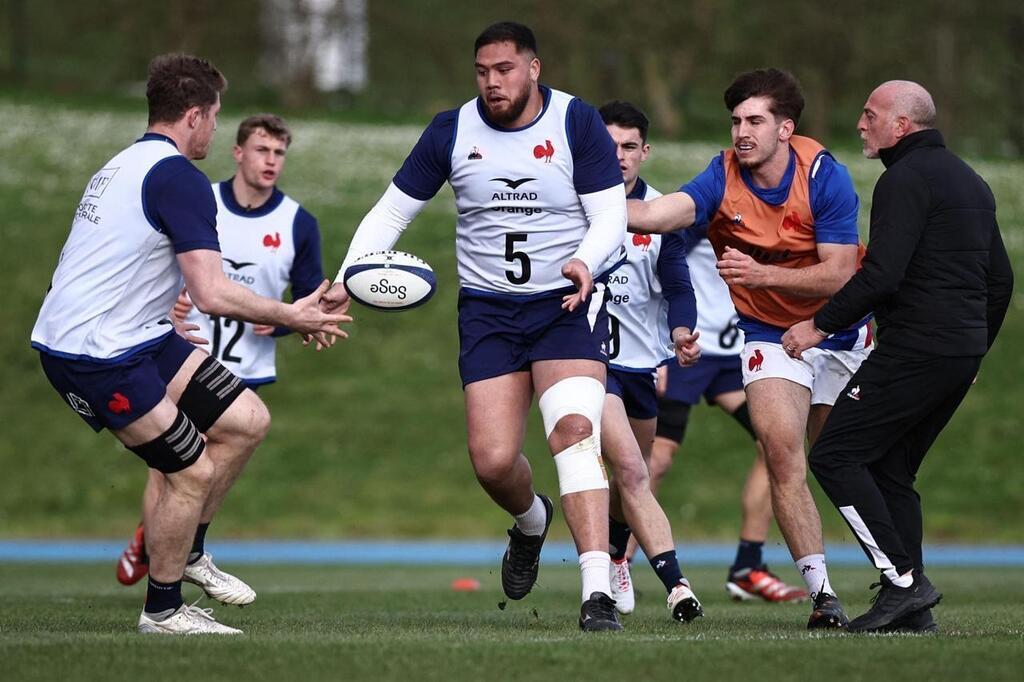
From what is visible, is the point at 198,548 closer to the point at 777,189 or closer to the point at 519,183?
the point at 519,183

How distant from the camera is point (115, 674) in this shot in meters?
5.03

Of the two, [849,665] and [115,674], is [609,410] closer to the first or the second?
[849,665]

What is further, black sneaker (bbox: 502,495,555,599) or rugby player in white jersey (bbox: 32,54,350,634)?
black sneaker (bbox: 502,495,555,599)

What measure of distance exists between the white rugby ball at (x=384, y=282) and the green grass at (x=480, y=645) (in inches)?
61.2

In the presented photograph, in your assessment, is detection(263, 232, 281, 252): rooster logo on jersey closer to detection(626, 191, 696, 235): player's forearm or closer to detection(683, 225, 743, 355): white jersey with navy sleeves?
detection(683, 225, 743, 355): white jersey with navy sleeves

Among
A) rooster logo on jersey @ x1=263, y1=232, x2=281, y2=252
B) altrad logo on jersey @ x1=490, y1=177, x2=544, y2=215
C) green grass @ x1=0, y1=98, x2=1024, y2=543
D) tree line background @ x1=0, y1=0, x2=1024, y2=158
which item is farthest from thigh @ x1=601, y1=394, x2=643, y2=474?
tree line background @ x1=0, y1=0, x2=1024, y2=158

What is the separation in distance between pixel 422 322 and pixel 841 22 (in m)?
15.1

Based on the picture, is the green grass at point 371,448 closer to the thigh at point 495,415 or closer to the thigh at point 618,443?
the thigh at point 618,443

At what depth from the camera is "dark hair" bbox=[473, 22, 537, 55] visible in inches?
272

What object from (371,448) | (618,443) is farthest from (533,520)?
(371,448)

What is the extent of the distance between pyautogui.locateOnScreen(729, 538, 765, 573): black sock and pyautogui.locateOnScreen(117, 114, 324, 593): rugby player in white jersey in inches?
135

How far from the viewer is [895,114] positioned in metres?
6.73

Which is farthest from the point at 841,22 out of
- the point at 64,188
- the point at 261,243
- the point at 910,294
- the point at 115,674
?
the point at 115,674

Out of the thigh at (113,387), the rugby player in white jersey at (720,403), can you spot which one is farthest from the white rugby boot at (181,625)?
the rugby player in white jersey at (720,403)
